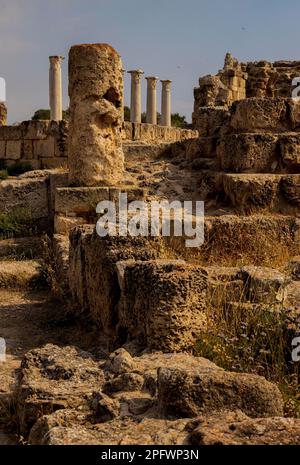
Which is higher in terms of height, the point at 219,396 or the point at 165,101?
the point at 165,101

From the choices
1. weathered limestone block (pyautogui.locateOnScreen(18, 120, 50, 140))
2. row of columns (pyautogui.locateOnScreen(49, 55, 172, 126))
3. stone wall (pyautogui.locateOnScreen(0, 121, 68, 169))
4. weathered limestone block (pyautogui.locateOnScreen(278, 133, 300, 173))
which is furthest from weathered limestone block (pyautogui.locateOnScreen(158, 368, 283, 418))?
row of columns (pyautogui.locateOnScreen(49, 55, 172, 126))

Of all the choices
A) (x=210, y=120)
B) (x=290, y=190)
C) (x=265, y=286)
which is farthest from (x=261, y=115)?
(x=265, y=286)

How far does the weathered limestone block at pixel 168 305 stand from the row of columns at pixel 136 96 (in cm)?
1884

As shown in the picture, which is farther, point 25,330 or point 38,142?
point 38,142

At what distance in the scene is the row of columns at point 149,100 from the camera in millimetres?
27188

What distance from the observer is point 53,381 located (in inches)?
146

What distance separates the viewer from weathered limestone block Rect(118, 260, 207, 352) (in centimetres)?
418

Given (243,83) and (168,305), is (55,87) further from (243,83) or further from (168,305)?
(168,305)

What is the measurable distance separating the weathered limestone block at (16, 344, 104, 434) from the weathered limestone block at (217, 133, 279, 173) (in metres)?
5.34

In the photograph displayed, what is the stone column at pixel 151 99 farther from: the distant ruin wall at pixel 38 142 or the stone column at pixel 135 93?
the distant ruin wall at pixel 38 142

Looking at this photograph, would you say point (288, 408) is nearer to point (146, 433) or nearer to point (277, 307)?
point (146, 433)

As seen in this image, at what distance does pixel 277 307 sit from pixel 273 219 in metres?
2.58

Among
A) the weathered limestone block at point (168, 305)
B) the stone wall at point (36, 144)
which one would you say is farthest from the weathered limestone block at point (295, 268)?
the stone wall at point (36, 144)

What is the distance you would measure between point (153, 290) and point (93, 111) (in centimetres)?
544
